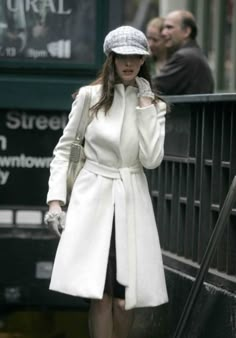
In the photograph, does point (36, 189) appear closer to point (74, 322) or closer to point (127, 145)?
point (74, 322)

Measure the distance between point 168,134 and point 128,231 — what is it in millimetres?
1690

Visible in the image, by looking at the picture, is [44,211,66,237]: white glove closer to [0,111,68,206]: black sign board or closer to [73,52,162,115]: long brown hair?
[73,52,162,115]: long brown hair

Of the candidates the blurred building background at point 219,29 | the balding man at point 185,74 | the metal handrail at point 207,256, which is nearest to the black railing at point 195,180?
the metal handrail at point 207,256

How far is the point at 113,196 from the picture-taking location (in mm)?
7684

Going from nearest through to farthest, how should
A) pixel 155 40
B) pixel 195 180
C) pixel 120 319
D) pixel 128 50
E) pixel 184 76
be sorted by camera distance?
1. pixel 128 50
2. pixel 120 319
3. pixel 195 180
4. pixel 184 76
5. pixel 155 40

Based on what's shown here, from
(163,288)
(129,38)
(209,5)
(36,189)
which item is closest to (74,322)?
(36,189)

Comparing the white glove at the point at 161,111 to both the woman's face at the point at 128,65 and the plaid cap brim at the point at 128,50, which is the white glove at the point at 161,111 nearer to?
the woman's face at the point at 128,65

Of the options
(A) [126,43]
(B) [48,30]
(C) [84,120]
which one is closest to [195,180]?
(C) [84,120]

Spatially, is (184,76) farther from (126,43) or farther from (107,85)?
(126,43)

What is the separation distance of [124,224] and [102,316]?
52cm

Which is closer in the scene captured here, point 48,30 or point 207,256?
point 207,256

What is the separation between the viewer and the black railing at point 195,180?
7973mm

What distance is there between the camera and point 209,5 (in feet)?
76.9

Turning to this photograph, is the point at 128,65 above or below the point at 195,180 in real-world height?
above
